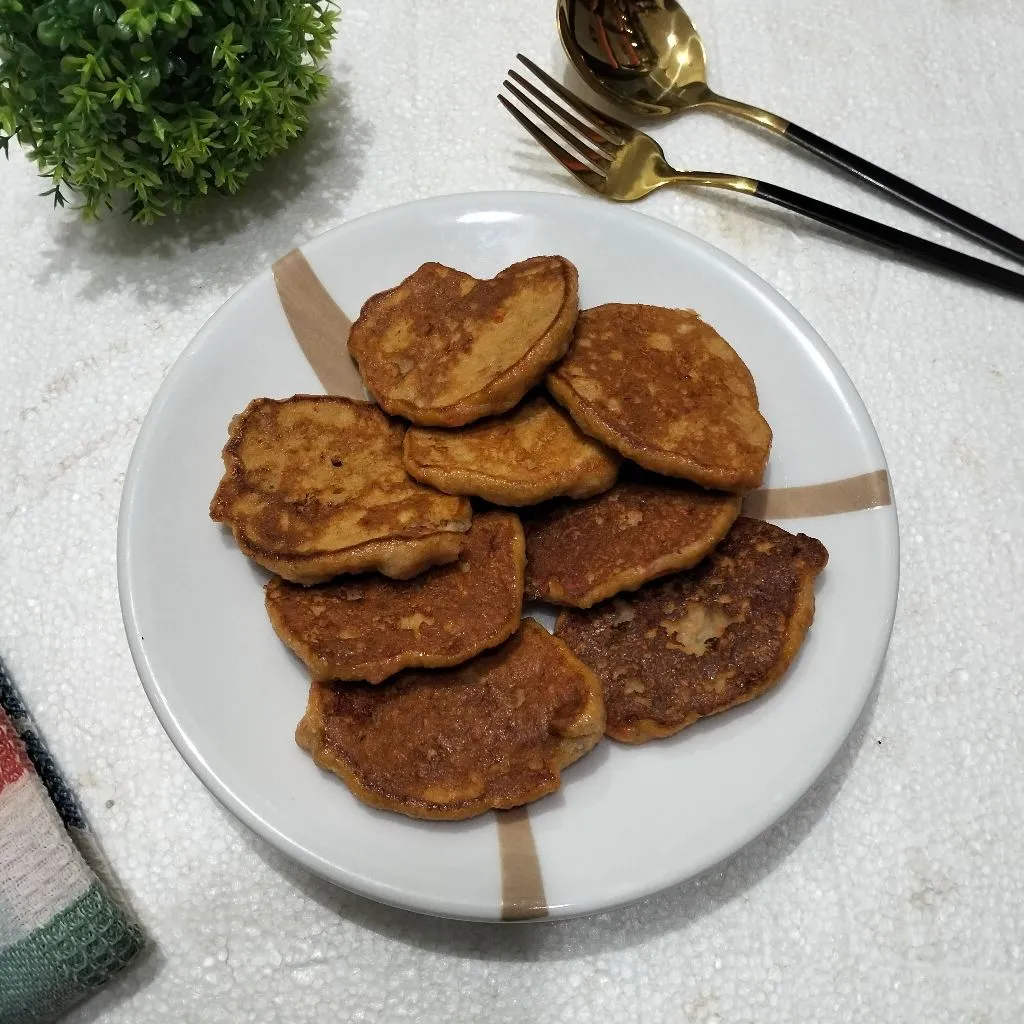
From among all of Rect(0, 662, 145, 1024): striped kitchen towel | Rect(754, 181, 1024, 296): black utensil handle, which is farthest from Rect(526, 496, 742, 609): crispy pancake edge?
Rect(754, 181, 1024, 296): black utensil handle

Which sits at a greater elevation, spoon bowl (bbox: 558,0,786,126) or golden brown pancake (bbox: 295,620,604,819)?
spoon bowl (bbox: 558,0,786,126)

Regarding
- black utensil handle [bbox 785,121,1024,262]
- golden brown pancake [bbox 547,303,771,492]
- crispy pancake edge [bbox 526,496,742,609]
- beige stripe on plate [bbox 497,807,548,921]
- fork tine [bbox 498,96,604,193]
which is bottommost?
black utensil handle [bbox 785,121,1024,262]

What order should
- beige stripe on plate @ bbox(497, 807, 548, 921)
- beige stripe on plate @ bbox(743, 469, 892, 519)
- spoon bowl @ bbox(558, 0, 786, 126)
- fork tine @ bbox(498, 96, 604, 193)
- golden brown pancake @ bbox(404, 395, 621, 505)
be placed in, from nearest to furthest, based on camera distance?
beige stripe on plate @ bbox(497, 807, 548, 921), golden brown pancake @ bbox(404, 395, 621, 505), beige stripe on plate @ bbox(743, 469, 892, 519), fork tine @ bbox(498, 96, 604, 193), spoon bowl @ bbox(558, 0, 786, 126)

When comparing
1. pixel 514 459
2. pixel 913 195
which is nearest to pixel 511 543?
pixel 514 459

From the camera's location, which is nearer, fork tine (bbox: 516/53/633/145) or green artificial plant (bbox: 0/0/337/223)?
green artificial plant (bbox: 0/0/337/223)

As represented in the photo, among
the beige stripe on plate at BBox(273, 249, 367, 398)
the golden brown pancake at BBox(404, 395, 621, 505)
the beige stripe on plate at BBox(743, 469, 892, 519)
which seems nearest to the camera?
the golden brown pancake at BBox(404, 395, 621, 505)

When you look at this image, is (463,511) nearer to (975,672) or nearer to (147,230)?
(975,672)

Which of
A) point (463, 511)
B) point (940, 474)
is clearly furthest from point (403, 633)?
point (940, 474)

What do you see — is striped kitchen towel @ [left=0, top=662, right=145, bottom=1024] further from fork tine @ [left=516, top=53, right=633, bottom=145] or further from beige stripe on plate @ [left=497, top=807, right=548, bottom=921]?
fork tine @ [left=516, top=53, right=633, bottom=145]
